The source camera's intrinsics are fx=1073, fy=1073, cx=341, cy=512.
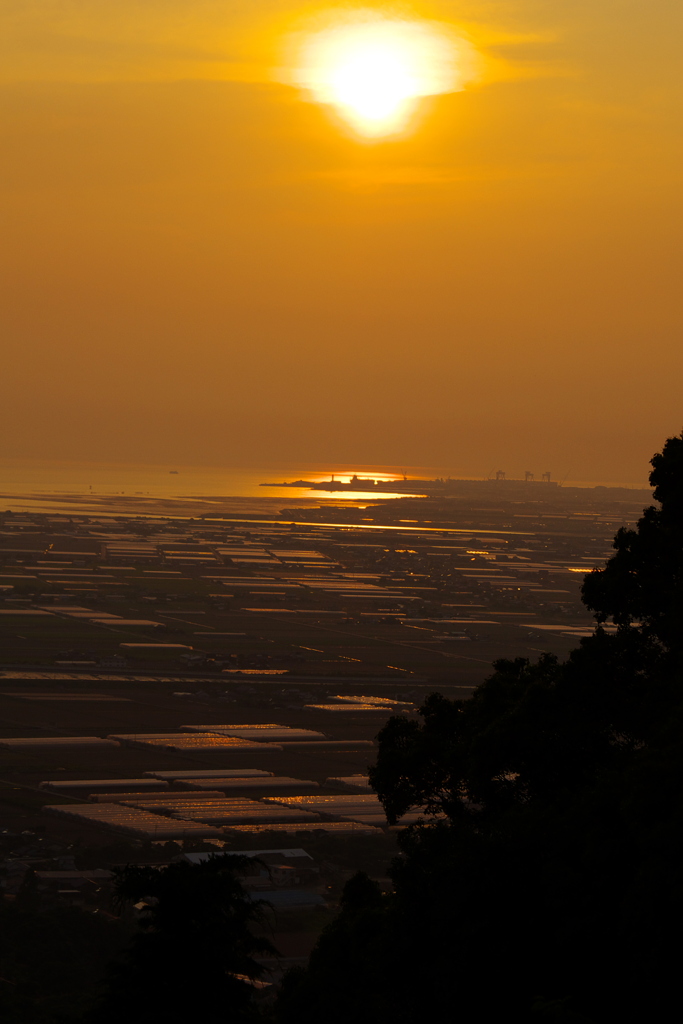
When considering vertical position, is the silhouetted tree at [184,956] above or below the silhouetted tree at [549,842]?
below

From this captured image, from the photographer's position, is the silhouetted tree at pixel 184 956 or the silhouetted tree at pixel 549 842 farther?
the silhouetted tree at pixel 184 956

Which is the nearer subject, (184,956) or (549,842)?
(549,842)

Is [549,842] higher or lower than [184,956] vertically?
higher

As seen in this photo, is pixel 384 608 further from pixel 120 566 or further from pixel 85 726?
pixel 85 726

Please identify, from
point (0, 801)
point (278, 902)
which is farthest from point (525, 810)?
point (0, 801)
